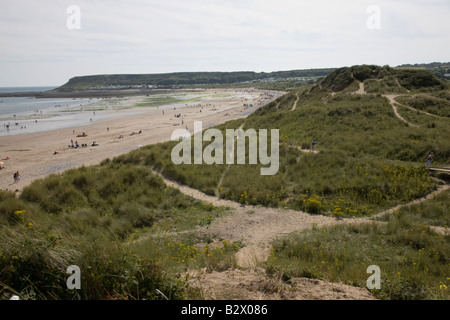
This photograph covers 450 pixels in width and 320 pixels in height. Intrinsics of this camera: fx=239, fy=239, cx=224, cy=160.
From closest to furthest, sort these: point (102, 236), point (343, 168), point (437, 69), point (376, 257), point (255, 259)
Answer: point (102, 236) < point (255, 259) < point (376, 257) < point (343, 168) < point (437, 69)

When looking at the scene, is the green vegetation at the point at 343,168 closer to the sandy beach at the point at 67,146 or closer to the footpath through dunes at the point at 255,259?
the footpath through dunes at the point at 255,259

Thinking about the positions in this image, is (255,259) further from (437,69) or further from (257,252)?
(437,69)

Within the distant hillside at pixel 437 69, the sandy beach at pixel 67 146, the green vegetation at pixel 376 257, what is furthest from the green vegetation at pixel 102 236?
the distant hillside at pixel 437 69

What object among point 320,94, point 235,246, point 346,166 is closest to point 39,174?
point 235,246

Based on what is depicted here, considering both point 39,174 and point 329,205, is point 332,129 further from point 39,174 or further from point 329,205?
point 39,174

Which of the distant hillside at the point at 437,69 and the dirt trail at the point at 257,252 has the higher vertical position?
the distant hillside at the point at 437,69

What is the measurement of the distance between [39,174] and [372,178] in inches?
1112

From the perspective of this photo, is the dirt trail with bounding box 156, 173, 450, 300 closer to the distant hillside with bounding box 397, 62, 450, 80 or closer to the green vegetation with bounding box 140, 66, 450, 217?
the green vegetation with bounding box 140, 66, 450, 217

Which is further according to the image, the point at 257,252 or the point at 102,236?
the point at 257,252

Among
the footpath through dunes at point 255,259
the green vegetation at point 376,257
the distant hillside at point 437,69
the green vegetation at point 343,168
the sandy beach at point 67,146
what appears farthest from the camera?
the distant hillside at point 437,69

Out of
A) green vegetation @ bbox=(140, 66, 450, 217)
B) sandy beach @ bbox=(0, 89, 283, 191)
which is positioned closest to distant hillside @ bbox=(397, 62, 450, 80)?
green vegetation @ bbox=(140, 66, 450, 217)

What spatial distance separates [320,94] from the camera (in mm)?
42344

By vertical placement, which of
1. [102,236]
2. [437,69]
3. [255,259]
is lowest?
[255,259]

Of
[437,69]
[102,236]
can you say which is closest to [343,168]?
[102,236]
